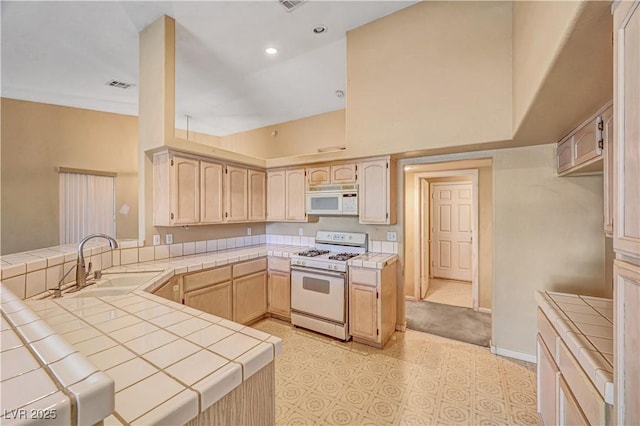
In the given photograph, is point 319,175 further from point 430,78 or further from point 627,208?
point 627,208

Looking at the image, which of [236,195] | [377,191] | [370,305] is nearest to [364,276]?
[370,305]

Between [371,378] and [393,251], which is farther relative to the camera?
[393,251]

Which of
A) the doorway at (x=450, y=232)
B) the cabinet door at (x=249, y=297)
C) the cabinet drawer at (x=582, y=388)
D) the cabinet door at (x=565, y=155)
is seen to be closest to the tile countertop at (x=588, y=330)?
the cabinet drawer at (x=582, y=388)

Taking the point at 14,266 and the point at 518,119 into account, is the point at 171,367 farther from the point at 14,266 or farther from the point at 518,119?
the point at 518,119

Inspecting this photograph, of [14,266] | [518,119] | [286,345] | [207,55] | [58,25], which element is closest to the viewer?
[14,266]

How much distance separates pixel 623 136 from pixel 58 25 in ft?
13.7

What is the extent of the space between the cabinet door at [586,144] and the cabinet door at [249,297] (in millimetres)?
3352

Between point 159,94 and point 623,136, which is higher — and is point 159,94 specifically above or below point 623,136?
above

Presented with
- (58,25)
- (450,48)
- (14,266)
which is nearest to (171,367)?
(14,266)

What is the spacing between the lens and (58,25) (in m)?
2.61

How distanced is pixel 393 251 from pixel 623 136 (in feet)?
8.64

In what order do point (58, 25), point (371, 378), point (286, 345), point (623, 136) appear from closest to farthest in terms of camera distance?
1. point (623, 136)
2. point (371, 378)
3. point (58, 25)
4. point (286, 345)

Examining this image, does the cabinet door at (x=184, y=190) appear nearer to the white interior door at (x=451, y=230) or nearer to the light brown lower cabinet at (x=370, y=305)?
the light brown lower cabinet at (x=370, y=305)

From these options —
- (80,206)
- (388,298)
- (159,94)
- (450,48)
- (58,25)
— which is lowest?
(388,298)
